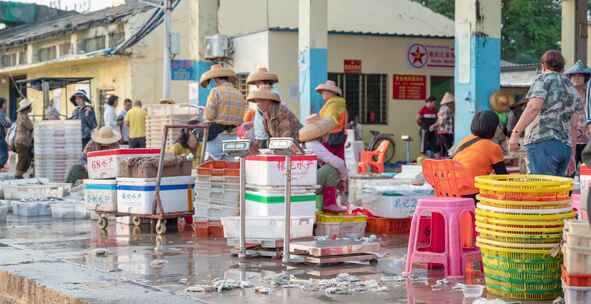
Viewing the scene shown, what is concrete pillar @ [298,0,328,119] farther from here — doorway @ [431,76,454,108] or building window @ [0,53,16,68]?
building window @ [0,53,16,68]

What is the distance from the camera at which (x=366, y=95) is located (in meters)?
27.6

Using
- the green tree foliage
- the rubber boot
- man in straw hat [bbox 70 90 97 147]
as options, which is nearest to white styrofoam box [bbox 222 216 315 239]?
the rubber boot

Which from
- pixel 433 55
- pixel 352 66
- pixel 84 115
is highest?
pixel 433 55

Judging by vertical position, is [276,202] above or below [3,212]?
above

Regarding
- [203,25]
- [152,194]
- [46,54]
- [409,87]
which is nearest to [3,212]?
[152,194]

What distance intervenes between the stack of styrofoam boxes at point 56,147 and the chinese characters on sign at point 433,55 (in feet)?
40.4

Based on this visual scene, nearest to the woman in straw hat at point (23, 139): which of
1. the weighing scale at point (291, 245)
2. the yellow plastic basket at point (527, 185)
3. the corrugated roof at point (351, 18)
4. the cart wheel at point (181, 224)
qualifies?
the cart wheel at point (181, 224)

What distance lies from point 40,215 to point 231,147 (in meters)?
6.17

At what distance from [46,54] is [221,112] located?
2899 cm

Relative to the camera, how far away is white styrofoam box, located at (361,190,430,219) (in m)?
10.6

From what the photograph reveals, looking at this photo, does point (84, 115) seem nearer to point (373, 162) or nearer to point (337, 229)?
point (373, 162)

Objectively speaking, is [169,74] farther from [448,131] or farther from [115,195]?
[115,195]

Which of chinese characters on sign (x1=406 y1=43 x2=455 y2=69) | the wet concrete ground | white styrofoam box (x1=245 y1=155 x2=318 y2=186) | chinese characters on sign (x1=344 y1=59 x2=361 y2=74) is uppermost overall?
chinese characters on sign (x1=406 y1=43 x2=455 y2=69)

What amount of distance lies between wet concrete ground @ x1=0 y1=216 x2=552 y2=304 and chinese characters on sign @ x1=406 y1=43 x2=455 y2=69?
17.6 m
